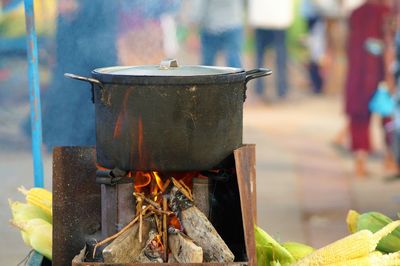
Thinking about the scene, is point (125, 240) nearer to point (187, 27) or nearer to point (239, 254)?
point (239, 254)

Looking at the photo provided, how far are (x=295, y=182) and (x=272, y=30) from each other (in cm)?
635

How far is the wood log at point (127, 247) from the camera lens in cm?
331

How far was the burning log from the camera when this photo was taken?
337 cm

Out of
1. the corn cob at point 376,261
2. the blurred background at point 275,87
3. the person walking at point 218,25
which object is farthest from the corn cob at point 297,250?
the person walking at point 218,25

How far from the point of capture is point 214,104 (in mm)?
3438

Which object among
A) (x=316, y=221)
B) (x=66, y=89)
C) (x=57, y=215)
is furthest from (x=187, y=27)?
(x=57, y=215)

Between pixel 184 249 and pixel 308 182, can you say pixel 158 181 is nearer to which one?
pixel 184 249

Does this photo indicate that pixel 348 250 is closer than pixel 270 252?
Yes

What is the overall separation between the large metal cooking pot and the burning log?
0.13 meters

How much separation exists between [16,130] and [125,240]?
5.41 metres

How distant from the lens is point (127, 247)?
11.2 ft

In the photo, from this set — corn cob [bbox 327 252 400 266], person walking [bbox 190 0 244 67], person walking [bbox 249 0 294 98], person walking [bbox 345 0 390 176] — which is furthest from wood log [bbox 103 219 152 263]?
person walking [bbox 249 0 294 98]

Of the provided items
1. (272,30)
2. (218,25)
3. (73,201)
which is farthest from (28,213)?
(272,30)

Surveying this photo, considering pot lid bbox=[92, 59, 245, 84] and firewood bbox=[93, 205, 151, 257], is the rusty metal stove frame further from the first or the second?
pot lid bbox=[92, 59, 245, 84]
